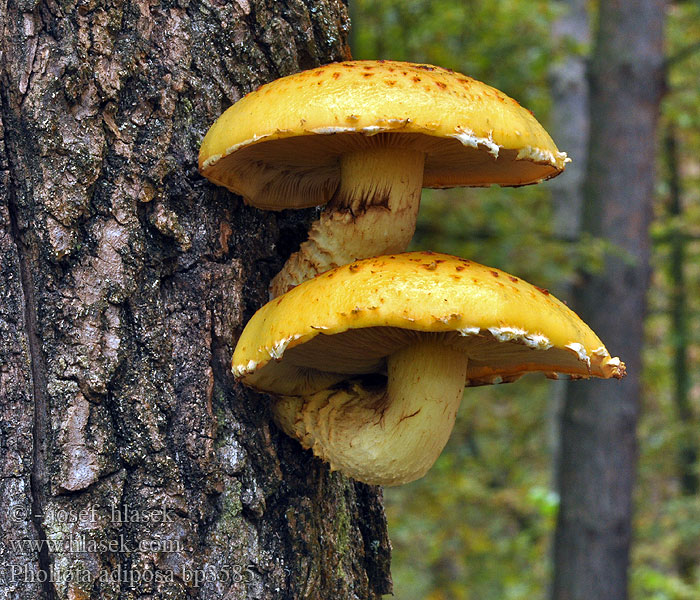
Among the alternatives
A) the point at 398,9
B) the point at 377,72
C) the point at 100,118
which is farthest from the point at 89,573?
the point at 398,9

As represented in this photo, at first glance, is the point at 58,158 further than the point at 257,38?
No

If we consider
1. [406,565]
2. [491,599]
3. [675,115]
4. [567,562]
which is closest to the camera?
[567,562]

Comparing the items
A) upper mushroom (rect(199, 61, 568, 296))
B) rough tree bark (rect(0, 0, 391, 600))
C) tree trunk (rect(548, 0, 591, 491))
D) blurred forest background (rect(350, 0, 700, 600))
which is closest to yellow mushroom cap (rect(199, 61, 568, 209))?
upper mushroom (rect(199, 61, 568, 296))

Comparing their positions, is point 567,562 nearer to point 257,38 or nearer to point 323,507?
point 323,507

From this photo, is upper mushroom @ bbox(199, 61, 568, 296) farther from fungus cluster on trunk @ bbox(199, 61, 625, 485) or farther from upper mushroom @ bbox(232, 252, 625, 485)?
upper mushroom @ bbox(232, 252, 625, 485)

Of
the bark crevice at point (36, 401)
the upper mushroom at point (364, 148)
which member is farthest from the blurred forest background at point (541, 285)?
the bark crevice at point (36, 401)

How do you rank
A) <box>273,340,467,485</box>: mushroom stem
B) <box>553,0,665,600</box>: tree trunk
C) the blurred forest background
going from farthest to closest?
the blurred forest background
<box>553,0,665,600</box>: tree trunk
<box>273,340,467,485</box>: mushroom stem
